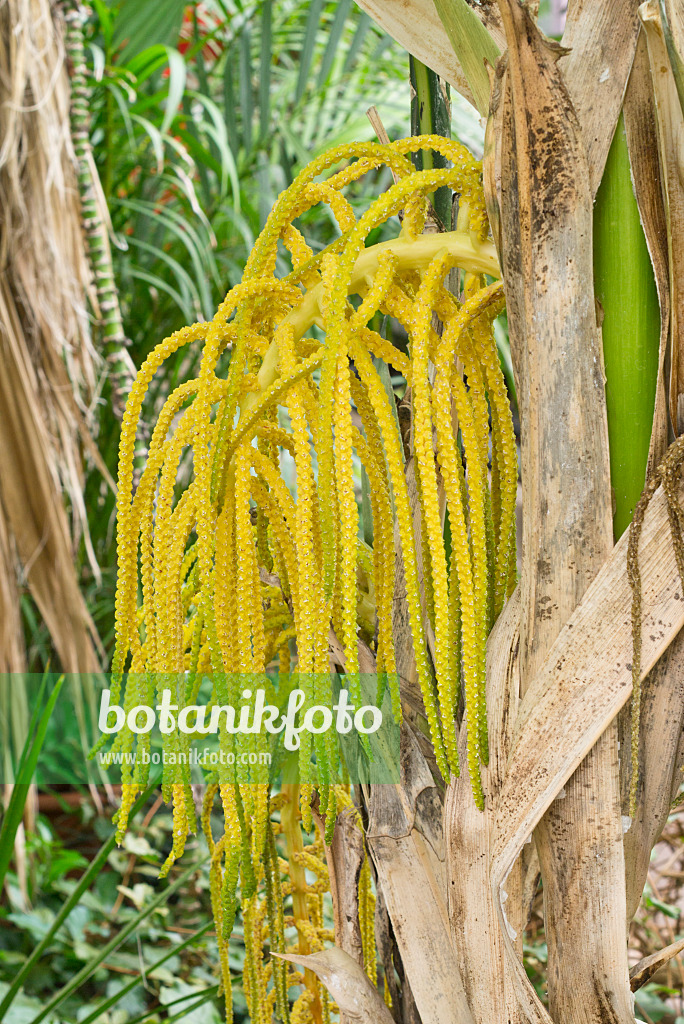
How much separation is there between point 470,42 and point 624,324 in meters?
0.14

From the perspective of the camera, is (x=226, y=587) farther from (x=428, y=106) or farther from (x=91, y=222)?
(x=91, y=222)

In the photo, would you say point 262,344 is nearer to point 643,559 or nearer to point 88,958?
point 643,559

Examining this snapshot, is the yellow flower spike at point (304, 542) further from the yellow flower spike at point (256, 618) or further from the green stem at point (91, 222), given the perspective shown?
the green stem at point (91, 222)

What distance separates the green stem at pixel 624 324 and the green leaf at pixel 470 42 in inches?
2.6

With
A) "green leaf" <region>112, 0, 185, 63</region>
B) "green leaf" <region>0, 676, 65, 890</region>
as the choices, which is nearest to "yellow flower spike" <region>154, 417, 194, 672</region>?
"green leaf" <region>0, 676, 65, 890</region>

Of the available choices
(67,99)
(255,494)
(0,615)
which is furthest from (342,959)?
(67,99)

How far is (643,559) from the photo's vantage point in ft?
1.04

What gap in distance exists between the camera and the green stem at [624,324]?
0.33 metres

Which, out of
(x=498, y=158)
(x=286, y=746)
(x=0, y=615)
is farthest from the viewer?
(x=0, y=615)

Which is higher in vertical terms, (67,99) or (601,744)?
(67,99)

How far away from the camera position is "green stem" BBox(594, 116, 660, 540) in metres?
0.33

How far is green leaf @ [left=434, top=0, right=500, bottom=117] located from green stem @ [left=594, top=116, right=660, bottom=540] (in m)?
0.07

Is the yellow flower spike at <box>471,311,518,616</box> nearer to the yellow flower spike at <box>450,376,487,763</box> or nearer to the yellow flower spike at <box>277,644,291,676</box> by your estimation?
the yellow flower spike at <box>450,376,487,763</box>

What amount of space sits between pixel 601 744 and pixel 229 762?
169 millimetres
